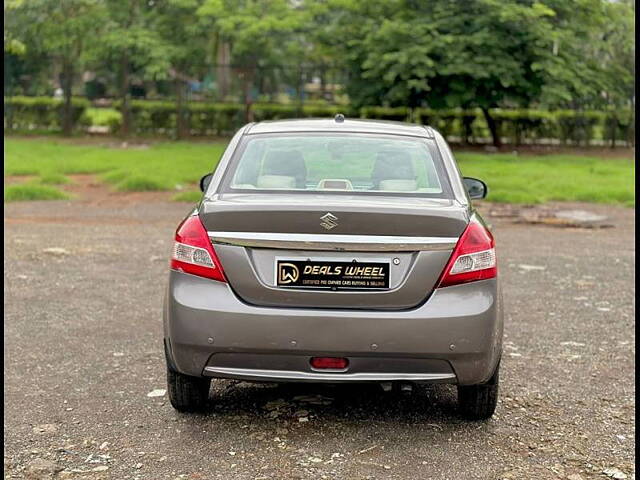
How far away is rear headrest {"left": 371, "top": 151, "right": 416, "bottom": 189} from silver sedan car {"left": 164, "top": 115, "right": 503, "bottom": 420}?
50cm

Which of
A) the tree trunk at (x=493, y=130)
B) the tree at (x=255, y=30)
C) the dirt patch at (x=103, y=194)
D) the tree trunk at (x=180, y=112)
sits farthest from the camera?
the tree trunk at (x=180, y=112)

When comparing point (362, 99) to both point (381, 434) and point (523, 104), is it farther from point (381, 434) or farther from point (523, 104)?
point (381, 434)

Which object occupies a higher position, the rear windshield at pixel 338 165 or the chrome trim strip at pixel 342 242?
the rear windshield at pixel 338 165

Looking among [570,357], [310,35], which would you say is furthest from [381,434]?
[310,35]

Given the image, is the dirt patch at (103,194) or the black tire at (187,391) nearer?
the black tire at (187,391)

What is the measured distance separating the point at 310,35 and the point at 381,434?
22.9 meters

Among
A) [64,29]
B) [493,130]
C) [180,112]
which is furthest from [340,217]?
[64,29]

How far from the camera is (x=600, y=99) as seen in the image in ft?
84.4

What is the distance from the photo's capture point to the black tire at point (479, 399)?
4547 mm

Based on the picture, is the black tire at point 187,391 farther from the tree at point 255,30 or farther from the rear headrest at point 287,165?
the tree at point 255,30

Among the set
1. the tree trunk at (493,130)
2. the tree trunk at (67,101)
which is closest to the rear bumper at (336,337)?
the tree trunk at (493,130)

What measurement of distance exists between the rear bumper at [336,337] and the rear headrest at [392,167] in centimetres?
85

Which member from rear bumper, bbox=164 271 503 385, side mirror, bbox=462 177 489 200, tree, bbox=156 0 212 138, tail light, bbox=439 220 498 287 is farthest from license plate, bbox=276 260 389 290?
tree, bbox=156 0 212 138

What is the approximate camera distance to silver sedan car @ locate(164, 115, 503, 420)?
4.12 metres
